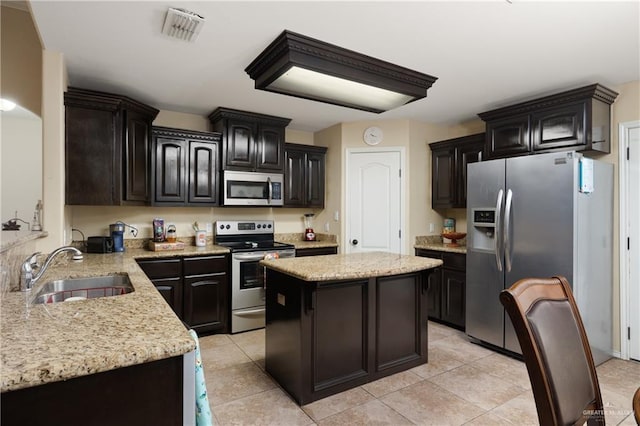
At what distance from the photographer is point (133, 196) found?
130 inches

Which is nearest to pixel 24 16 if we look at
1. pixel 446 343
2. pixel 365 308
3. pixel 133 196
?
pixel 133 196

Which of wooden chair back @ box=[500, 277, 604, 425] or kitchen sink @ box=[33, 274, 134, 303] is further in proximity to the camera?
kitchen sink @ box=[33, 274, 134, 303]

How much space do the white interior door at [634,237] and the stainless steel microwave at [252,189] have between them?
136 inches

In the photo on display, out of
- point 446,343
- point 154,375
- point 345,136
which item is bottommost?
point 446,343

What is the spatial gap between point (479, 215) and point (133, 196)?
3.37 m

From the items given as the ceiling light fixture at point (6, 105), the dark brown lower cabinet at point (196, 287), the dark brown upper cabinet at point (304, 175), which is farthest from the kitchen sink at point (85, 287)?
the dark brown upper cabinet at point (304, 175)

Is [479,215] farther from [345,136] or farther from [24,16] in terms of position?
[24,16]

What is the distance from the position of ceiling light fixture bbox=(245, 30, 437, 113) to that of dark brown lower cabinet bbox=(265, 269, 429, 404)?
4.66 feet

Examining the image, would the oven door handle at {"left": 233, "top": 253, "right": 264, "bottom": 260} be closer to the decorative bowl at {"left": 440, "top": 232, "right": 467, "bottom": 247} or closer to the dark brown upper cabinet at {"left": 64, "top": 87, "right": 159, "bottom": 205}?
the dark brown upper cabinet at {"left": 64, "top": 87, "right": 159, "bottom": 205}

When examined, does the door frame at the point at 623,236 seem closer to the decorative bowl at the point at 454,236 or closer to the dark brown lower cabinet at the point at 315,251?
the decorative bowl at the point at 454,236

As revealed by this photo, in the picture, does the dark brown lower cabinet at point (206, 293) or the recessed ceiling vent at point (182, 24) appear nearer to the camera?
the recessed ceiling vent at point (182, 24)

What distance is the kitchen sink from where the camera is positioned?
1979 millimetres

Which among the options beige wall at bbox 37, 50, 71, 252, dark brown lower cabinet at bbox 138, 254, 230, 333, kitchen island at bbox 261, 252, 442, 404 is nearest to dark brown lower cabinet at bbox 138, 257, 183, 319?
dark brown lower cabinet at bbox 138, 254, 230, 333

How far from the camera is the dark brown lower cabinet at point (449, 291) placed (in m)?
3.74
